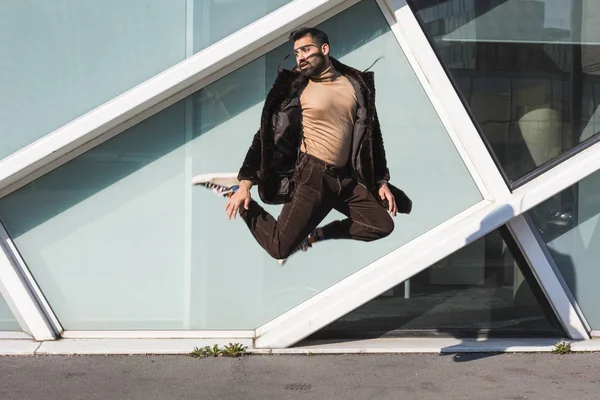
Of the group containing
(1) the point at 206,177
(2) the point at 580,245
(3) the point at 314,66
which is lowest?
(2) the point at 580,245

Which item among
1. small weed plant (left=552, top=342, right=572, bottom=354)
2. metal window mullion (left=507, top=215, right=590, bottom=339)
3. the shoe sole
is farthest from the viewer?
metal window mullion (left=507, top=215, right=590, bottom=339)

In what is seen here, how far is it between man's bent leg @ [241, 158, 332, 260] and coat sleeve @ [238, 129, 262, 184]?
0.22 m

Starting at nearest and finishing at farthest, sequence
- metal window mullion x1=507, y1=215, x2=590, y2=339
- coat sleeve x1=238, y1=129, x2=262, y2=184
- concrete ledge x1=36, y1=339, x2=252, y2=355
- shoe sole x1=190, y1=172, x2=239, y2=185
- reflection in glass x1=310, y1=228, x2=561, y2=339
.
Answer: coat sleeve x1=238, y1=129, x2=262, y2=184 → concrete ledge x1=36, y1=339, x2=252, y2=355 → shoe sole x1=190, y1=172, x2=239, y2=185 → metal window mullion x1=507, y1=215, x2=590, y2=339 → reflection in glass x1=310, y1=228, x2=561, y2=339

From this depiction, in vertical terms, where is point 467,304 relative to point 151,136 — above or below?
below

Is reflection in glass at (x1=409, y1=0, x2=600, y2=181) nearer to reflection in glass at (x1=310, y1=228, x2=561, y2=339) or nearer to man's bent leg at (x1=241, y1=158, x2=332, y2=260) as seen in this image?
reflection in glass at (x1=310, y1=228, x2=561, y2=339)

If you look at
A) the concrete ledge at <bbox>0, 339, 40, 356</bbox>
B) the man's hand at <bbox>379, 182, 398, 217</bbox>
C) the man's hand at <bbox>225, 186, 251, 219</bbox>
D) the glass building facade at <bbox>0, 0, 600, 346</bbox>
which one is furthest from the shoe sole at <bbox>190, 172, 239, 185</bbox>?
the concrete ledge at <bbox>0, 339, 40, 356</bbox>

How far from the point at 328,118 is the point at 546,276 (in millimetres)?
2801

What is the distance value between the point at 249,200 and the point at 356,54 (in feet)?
6.56

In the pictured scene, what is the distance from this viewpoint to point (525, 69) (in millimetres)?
8508

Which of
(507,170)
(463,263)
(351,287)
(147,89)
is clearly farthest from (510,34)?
(147,89)

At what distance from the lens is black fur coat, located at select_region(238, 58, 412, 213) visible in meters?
6.98

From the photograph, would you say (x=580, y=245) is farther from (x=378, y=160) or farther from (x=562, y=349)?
(x=378, y=160)

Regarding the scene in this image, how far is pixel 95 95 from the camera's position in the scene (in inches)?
318

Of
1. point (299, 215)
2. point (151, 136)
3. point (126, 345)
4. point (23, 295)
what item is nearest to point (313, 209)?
point (299, 215)
